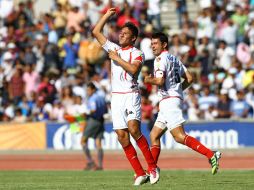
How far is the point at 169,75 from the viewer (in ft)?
53.0

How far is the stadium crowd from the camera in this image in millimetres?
29391

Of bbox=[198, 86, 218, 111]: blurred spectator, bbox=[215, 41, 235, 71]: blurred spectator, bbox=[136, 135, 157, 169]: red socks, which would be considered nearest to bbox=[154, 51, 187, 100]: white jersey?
bbox=[136, 135, 157, 169]: red socks

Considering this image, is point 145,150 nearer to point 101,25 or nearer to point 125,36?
point 125,36

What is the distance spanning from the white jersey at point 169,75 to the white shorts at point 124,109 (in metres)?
0.76

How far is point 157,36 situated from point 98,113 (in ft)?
24.9

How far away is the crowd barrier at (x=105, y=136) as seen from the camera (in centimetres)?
2856

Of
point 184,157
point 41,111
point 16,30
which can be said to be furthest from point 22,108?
point 184,157

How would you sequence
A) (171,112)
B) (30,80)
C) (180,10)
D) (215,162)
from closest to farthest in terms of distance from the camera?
1. (215,162)
2. (171,112)
3. (30,80)
4. (180,10)

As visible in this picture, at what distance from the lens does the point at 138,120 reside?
1553 centimetres

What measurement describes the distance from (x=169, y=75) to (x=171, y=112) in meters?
0.60

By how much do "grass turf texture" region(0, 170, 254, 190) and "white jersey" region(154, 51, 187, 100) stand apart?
145 centimetres

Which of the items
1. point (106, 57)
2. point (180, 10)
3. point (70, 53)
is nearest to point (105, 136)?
point (106, 57)

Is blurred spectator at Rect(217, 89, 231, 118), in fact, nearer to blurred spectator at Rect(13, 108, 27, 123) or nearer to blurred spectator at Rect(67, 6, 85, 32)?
blurred spectator at Rect(13, 108, 27, 123)

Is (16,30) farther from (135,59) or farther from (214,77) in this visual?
(135,59)
